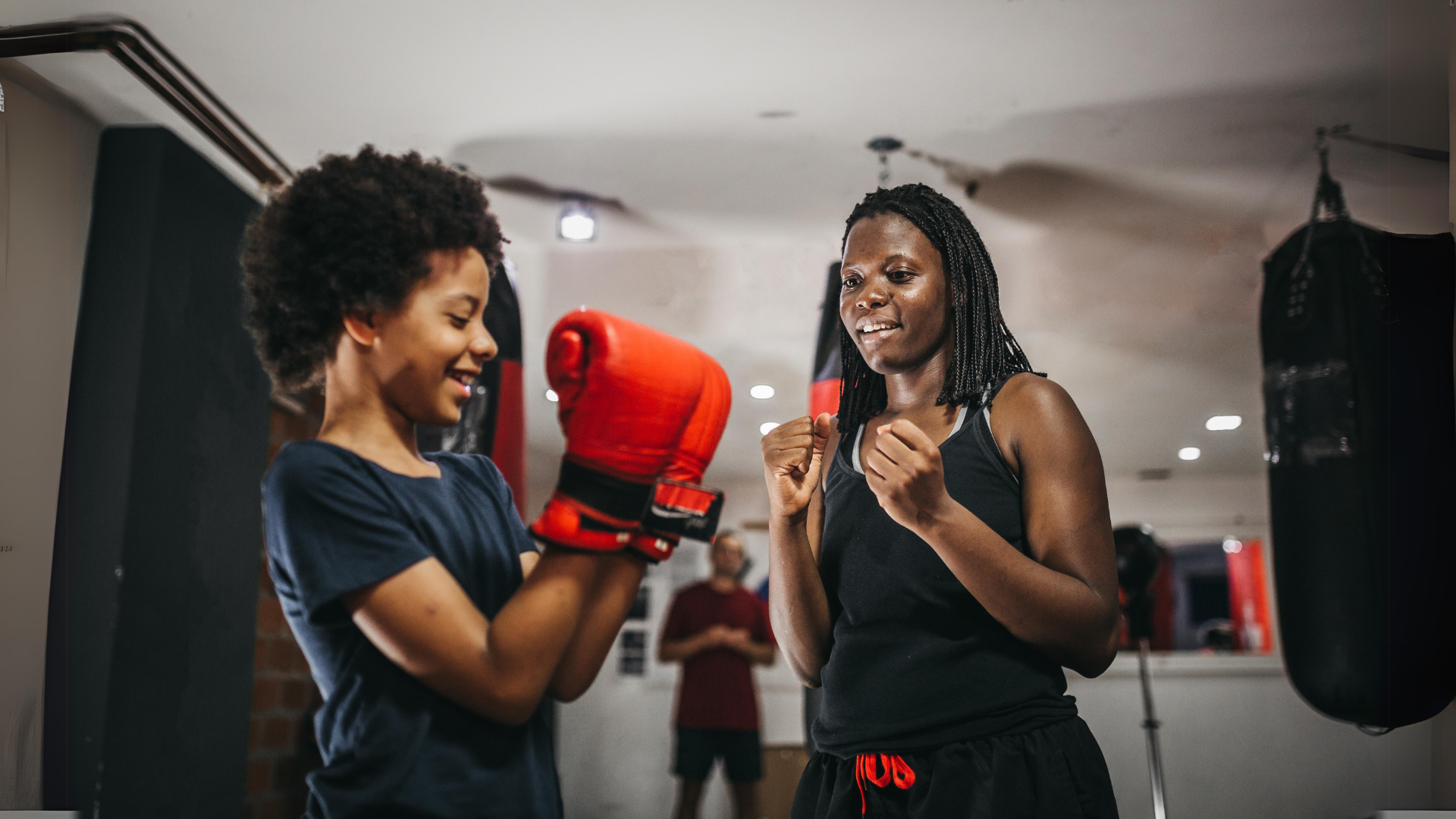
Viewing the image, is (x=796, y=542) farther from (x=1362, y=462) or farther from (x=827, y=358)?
(x=1362, y=462)

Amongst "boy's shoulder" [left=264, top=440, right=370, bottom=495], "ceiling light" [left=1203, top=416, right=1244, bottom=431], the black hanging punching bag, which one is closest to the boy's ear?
"boy's shoulder" [left=264, top=440, right=370, bottom=495]

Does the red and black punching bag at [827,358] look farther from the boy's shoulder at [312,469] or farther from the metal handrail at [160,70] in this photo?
the metal handrail at [160,70]

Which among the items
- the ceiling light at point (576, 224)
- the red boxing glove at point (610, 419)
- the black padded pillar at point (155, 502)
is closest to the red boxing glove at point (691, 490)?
the red boxing glove at point (610, 419)

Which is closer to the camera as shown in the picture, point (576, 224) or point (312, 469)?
point (312, 469)

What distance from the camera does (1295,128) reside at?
6.60ft

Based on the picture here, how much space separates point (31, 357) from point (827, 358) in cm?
145

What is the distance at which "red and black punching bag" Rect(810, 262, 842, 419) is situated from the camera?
180 cm

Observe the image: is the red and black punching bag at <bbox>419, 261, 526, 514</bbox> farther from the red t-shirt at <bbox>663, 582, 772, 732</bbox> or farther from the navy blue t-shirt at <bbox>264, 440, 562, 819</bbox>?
the red t-shirt at <bbox>663, 582, 772, 732</bbox>

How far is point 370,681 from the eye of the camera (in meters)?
0.78

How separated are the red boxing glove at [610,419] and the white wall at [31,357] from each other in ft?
4.44

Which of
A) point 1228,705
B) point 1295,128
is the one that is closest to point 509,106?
point 1295,128

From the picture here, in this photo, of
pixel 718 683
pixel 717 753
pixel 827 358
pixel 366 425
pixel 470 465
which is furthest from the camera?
pixel 717 753

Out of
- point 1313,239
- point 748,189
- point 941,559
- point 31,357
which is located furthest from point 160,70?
point 1313,239

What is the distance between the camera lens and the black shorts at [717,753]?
3.97 meters
